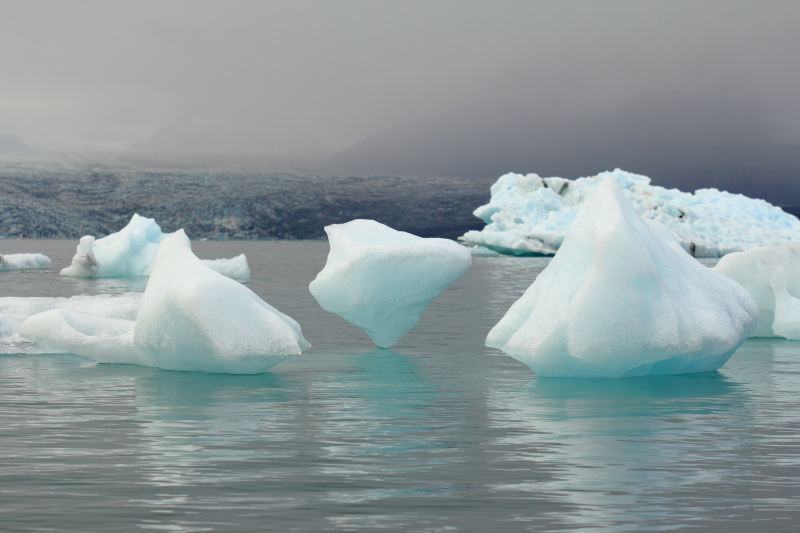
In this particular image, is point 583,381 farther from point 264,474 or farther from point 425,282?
point 264,474

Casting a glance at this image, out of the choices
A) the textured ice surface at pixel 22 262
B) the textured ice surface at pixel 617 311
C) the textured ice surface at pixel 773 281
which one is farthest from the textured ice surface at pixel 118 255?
the textured ice surface at pixel 617 311

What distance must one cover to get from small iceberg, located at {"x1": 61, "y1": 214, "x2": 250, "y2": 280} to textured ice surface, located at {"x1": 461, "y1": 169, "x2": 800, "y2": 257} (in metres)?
18.5

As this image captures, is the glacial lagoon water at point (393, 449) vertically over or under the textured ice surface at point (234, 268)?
over

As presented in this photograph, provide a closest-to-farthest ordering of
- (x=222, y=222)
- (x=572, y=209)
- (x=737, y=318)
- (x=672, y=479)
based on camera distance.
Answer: (x=672, y=479) < (x=737, y=318) < (x=572, y=209) < (x=222, y=222)

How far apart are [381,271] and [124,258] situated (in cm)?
1997

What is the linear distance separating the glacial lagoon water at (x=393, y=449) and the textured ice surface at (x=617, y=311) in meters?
0.28

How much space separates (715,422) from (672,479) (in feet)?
6.19

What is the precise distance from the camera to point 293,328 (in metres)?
9.49

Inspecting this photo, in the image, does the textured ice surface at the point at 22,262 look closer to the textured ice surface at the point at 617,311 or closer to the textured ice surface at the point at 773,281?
the textured ice surface at the point at 773,281

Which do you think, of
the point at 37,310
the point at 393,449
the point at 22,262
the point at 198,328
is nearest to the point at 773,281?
the point at 198,328

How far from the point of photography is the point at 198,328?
874 centimetres

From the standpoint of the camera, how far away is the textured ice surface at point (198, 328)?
28.6ft

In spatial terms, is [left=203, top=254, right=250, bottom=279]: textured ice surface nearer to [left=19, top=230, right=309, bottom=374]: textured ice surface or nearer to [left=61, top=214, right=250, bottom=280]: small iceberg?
[left=61, top=214, right=250, bottom=280]: small iceberg

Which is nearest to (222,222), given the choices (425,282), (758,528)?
(425,282)
